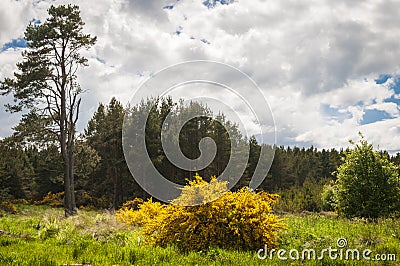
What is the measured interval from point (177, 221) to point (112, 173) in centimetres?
2972

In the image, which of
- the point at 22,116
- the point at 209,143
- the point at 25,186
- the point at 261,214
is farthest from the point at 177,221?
the point at 25,186

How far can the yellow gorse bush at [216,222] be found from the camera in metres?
8.09

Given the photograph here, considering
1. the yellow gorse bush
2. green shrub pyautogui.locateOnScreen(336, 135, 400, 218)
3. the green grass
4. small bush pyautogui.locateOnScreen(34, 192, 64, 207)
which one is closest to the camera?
the green grass

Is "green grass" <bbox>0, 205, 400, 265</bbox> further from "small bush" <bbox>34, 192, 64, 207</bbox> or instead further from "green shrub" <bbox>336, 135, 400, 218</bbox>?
"small bush" <bbox>34, 192, 64, 207</bbox>

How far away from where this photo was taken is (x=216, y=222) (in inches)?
327

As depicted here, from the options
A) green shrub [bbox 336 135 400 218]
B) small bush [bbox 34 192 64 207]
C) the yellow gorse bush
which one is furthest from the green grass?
small bush [bbox 34 192 64 207]

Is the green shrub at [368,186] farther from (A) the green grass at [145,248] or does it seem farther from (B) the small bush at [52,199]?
(B) the small bush at [52,199]

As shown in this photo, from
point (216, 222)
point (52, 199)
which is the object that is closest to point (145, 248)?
point (216, 222)

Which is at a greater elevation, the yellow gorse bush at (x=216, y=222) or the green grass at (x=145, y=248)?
the yellow gorse bush at (x=216, y=222)

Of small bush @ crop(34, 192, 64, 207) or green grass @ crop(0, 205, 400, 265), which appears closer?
green grass @ crop(0, 205, 400, 265)

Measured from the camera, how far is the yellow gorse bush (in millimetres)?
8094

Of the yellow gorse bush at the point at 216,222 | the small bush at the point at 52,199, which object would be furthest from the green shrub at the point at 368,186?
the small bush at the point at 52,199

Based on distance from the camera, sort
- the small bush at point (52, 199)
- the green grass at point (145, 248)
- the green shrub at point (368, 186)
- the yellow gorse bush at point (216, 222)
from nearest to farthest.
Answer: the green grass at point (145, 248) → the yellow gorse bush at point (216, 222) → the green shrub at point (368, 186) → the small bush at point (52, 199)

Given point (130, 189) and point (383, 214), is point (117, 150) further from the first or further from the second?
point (383, 214)
